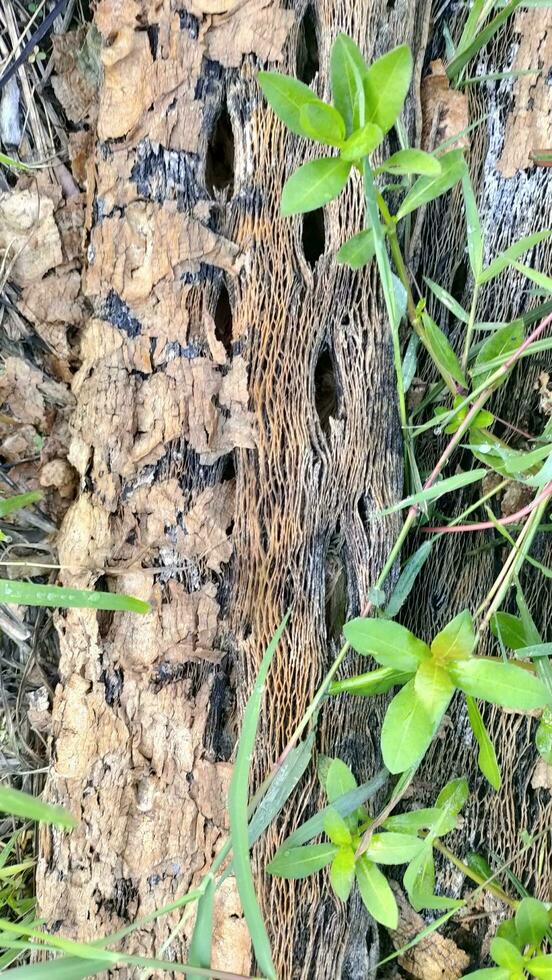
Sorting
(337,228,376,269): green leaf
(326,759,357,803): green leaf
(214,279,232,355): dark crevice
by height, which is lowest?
(326,759,357,803): green leaf

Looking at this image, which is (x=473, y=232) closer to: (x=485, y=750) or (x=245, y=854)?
(x=485, y=750)

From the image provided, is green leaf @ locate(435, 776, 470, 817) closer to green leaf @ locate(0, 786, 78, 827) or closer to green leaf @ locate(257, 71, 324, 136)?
green leaf @ locate(0, 786, 78, 827)

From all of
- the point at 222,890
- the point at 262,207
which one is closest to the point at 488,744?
the point at 222,890

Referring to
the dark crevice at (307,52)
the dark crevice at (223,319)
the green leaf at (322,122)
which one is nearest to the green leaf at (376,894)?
the dark crevice at (223,319)

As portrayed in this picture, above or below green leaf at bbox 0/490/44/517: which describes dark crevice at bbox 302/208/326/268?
above

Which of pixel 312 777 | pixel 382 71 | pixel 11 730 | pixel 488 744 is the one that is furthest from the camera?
pixel 11 730

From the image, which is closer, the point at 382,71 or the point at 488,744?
the point at 382,71

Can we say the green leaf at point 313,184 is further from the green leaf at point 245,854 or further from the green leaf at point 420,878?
the green leaf at point 420,878

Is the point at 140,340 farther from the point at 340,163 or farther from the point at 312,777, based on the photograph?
the point at 312,777

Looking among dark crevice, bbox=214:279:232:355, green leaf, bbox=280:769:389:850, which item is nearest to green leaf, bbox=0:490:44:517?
dark crevice, bbox=214:279:232:355
